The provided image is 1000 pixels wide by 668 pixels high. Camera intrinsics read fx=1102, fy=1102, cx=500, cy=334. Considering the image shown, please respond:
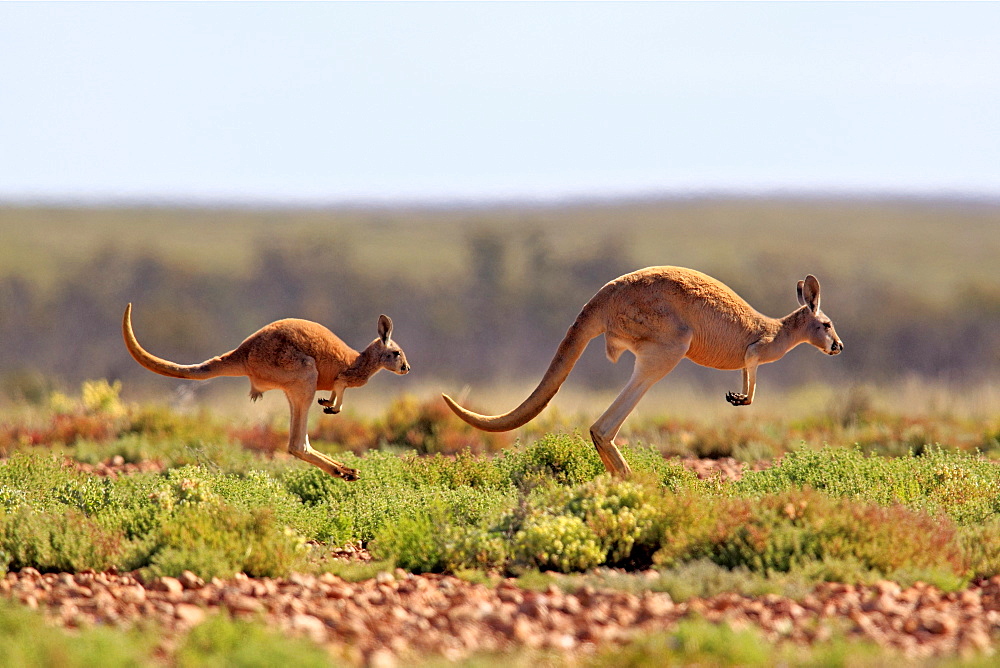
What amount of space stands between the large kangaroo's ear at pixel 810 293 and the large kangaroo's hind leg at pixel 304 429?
4372mm

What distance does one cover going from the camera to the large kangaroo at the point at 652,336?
30.5ft

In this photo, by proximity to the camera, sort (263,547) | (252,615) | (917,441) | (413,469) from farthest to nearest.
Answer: (917,441) → (413,469) → (263,547) → (252,615)

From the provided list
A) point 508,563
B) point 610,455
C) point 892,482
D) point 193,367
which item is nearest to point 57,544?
point 193,367

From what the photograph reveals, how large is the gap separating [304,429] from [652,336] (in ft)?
10.5

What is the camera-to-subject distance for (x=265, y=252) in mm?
49750

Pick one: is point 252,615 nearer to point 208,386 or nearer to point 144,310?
point 208,386

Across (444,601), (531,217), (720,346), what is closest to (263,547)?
(444,601)

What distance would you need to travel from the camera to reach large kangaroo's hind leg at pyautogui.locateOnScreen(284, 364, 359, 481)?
980cm

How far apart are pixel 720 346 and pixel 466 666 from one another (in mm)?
5342

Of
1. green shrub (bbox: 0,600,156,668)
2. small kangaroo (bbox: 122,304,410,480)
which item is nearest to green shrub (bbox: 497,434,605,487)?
small kangaroo (bbox: 122,304,410,480)

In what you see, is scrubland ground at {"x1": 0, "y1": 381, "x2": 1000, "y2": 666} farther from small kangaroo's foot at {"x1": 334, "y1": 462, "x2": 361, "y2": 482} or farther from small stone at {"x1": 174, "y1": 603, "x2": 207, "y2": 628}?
small kangaroo's foot at {"x1": 334, "y1": 462, "x2": 361, "y2": 482}

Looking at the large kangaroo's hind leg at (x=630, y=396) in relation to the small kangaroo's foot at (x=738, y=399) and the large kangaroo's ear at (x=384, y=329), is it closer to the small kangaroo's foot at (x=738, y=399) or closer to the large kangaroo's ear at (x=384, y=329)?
the small kangaroo's foot at (x=738, y=399)

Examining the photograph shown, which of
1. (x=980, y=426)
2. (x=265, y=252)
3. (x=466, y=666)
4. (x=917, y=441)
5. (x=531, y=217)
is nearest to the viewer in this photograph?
(x=466, y=666)

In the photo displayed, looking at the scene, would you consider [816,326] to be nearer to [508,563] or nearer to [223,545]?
[508,563]
